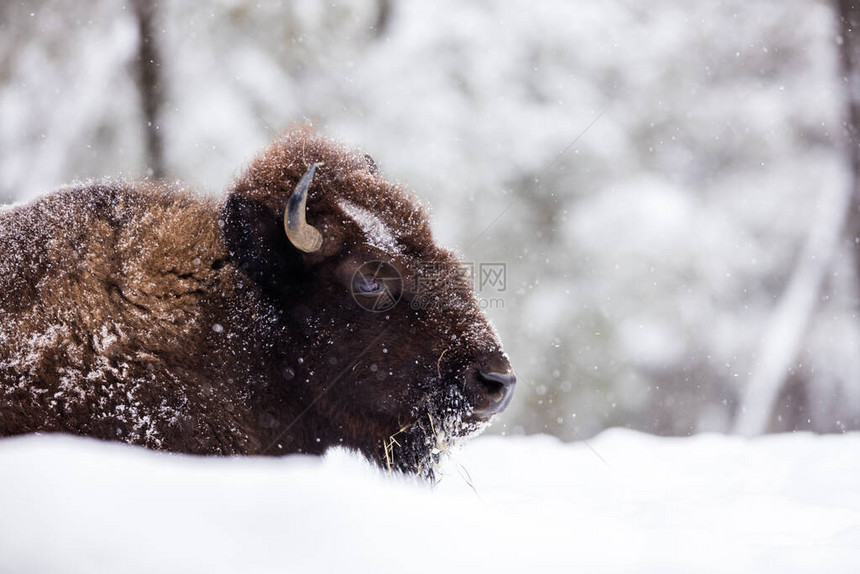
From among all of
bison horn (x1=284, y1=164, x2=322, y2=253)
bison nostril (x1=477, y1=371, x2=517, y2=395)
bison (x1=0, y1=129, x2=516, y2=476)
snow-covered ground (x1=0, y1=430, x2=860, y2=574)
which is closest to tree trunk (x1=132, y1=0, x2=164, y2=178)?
bison (x1=0, y1=129, x2=516, y2=476)

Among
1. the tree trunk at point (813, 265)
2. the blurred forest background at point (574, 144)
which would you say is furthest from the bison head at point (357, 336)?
the tree trunk at point (813, 265)

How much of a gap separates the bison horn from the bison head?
25 millimetres

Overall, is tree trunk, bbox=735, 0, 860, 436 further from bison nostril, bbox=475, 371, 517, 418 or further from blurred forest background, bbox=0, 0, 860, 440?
bison nostril, bbox=475, 371, 517, 418

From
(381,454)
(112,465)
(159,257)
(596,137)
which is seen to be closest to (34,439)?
(112,465)

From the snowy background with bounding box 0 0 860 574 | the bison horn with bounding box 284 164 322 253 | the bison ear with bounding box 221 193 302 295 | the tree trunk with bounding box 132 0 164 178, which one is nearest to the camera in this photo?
the bison horn with bounding box 284 164 322 253

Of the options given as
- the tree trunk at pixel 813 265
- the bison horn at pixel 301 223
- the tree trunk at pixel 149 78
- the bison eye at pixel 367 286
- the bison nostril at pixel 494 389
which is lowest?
the bison nostril at pixel 494 389

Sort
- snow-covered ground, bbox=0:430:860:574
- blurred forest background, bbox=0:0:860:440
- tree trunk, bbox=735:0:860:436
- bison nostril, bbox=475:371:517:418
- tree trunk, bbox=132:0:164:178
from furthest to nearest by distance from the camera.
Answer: blurred forest background, bbox=0:0:860:440, tree trunk, bbox=132:0:164:178, tree trunk, bbox=735:0:860:436, bison nostril, bbox=475:371:517:418, snow-covered ground, bbox=0:430:860:574

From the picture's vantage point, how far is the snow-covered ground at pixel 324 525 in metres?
1.69

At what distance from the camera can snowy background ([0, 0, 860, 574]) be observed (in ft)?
18.5

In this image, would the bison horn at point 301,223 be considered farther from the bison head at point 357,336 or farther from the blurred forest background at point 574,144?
the blurred forest background at point 574,144

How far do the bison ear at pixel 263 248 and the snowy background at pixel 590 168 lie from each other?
0.49m

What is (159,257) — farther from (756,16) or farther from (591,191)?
(756,16)

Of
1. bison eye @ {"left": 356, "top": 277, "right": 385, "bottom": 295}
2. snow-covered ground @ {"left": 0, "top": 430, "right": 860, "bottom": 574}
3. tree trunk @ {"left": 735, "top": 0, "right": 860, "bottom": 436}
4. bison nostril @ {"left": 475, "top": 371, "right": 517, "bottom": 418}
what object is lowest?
snow-covered ground @ {"left": 0, "top": 430, "right": 860, "bottom": 574}

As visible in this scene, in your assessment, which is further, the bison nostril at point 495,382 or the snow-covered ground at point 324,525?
the bison nostril at point 495,382
